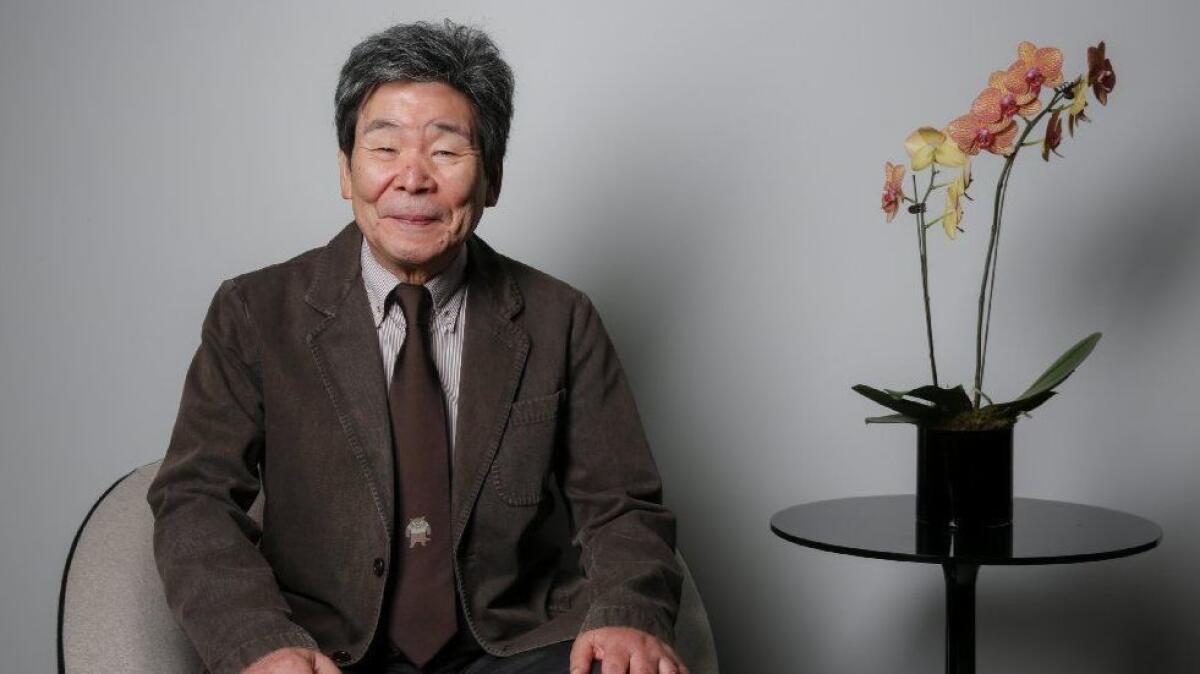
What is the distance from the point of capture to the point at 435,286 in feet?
6.37

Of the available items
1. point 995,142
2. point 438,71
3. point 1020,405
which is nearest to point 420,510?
point 438,71

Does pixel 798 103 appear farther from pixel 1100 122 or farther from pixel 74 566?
pixel 74 566

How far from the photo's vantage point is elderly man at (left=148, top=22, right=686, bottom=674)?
181cm

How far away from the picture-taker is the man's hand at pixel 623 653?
5.50ft

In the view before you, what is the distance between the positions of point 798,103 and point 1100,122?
57 centimetres

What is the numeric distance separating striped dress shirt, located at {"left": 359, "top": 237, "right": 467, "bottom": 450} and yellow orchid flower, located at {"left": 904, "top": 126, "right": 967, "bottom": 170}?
26.9 inches

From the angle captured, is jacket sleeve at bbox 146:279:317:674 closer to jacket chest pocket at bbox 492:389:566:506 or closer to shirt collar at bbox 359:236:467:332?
shirt collar at bbox 359:236:467:332

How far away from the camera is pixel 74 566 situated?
1.82 m

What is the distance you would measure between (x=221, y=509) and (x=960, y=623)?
3.49 feet

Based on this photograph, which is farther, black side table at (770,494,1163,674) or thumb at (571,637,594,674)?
black side table at (770,494,1163,674)

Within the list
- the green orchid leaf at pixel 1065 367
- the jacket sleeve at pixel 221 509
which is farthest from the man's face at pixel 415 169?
the green orchid leaf at pixel 1065 367

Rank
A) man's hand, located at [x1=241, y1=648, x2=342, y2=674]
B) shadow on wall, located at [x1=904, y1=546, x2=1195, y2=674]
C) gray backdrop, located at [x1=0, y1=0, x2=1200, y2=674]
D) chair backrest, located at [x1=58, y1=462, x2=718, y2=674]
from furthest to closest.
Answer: shadow on wall, located at [x1=904, y1=546, x2=1195, y2=674] → gray backdrop, located at [x1=0, y1=0, x2=1200, y2=674] → chair backrest, located at [x1=58, y1=462, x2=718, y2=674] → man's hand, located at [x1=241, y1=648, x2=342, y2=674]

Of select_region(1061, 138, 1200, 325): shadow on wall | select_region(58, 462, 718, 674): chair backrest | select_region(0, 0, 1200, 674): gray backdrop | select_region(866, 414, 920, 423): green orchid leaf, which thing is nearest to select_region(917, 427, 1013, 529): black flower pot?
select_region(866, 414, 920, 423): green orchid leaf

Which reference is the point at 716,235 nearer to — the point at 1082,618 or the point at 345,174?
the point at 345,174
